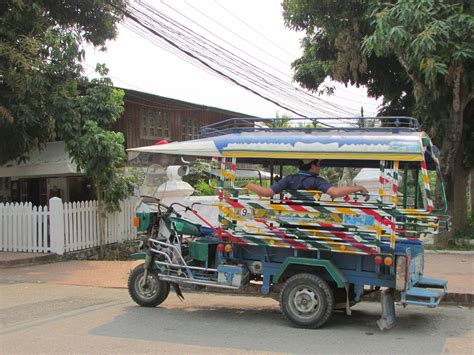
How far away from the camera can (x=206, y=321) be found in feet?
21.5

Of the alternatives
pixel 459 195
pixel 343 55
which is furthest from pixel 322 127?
pixel 459 195

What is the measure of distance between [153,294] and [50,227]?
18.3 feet

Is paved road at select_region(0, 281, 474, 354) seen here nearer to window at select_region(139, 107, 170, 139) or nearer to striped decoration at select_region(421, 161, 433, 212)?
striped decoration at select_region(421, 161, 433, 212)

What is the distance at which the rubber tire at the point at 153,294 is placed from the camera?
719 cm

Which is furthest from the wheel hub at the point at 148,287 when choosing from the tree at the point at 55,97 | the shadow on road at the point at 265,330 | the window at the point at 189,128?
the window at the point at 189,128

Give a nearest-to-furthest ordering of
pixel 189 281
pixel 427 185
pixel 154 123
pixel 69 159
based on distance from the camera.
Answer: pixel 427 185, pixel 189 281, pixel 69 159, pixel 154 123

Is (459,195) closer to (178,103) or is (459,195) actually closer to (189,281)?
(189,281)

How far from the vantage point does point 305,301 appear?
6043 mm

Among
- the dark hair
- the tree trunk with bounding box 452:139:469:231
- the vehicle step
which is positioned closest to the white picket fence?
the vehicle step

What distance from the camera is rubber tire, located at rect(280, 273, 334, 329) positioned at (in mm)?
5926

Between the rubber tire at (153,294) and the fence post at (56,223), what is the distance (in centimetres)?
511

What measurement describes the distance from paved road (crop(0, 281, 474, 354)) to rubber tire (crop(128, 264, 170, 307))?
12cm

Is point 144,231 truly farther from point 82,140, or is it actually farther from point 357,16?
point 357,16

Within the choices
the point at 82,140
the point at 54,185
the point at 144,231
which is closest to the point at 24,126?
the point at 82,140
